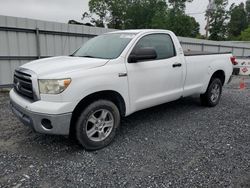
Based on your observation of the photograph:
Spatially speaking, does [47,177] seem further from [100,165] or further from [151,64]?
[151,64]

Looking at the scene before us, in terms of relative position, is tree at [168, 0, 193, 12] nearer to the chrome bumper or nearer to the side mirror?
the side mirror

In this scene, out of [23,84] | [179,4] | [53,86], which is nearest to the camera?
[53,86]

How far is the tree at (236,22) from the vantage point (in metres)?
63.8

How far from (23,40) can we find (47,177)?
254 inches

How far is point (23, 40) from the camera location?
7.97 meters

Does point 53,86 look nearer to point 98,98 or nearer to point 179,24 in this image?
point 98,98

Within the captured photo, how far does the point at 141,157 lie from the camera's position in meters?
3.33

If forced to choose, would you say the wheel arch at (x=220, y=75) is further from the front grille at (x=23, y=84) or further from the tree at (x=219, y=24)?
the tree at (x=219, y=24)

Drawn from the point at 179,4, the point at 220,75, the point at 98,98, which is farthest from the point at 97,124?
the point at 179,4

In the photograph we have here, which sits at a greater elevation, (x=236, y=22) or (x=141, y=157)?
(x=236, y=22)

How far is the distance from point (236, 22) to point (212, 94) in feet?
226

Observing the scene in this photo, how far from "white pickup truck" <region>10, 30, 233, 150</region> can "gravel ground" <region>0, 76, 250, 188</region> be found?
41cm

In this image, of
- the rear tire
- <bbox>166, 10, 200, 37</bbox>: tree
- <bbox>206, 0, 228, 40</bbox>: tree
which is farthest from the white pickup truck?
<bbox>206, 0, 228, 40</bbox>: tree

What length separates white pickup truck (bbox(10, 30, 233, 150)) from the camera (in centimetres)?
308
